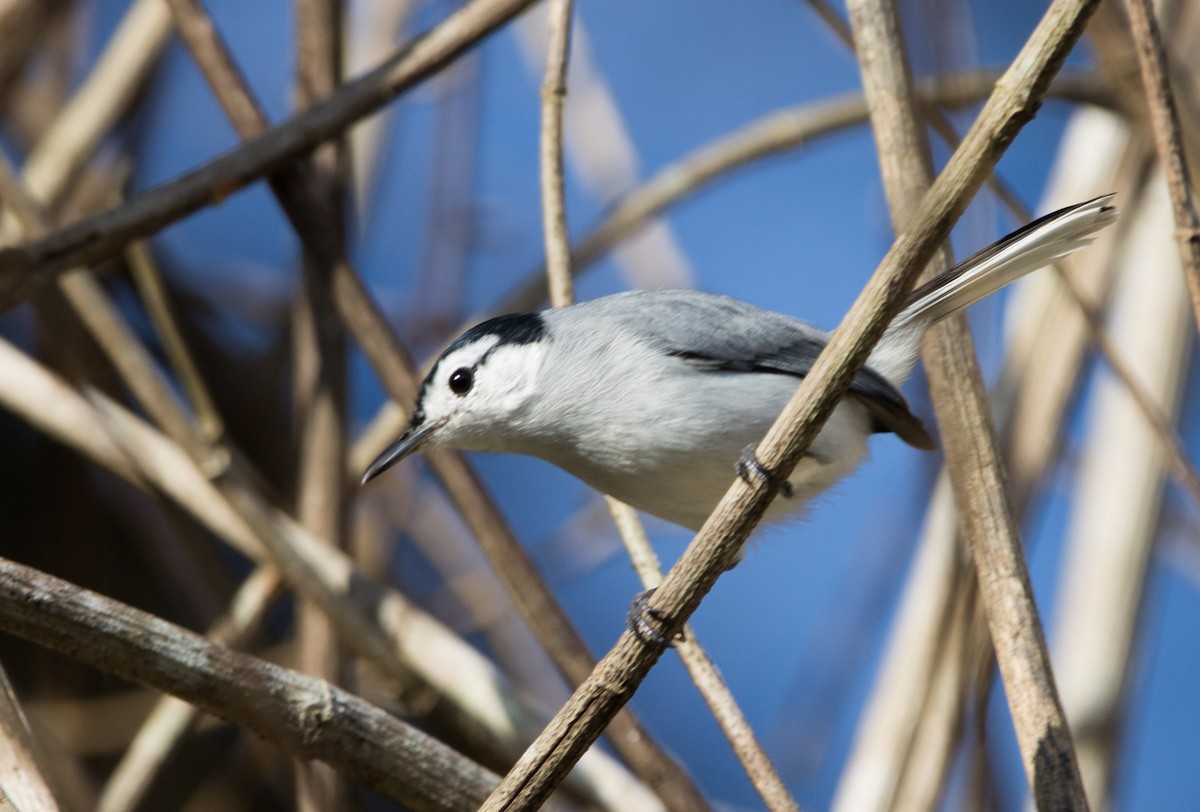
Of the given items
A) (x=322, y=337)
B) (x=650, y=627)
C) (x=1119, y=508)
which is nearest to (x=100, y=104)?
(x=322, y=337)

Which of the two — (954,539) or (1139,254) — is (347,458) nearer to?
(954,539)

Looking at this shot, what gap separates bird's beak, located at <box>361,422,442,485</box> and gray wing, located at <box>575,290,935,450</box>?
327 mm

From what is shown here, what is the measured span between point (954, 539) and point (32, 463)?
6.94 ft

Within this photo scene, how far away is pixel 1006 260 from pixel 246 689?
106cm

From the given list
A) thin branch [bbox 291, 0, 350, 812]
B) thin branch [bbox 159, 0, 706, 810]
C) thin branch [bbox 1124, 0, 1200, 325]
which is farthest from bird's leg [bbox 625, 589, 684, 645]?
thin branch [bbox 291, 0, 350, 812]

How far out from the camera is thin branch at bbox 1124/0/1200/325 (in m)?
1.20

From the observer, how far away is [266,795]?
2.43m

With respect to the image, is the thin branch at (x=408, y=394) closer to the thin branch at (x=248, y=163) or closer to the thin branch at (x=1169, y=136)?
the thin branch at (x=248, y=163)

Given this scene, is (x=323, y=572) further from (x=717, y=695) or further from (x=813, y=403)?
(x=813, y=403)

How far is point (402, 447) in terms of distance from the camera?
1820mm

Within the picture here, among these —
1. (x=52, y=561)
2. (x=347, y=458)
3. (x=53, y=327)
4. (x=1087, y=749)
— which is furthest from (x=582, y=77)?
(x=1087, y=749)

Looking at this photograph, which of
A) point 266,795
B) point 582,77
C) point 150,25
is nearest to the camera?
point 266,795

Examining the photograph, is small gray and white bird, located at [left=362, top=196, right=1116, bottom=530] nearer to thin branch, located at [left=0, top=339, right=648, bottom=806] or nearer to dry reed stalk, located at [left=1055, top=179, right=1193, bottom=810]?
thin branch, located at [left=0, top=339, right=648, bottom=806]

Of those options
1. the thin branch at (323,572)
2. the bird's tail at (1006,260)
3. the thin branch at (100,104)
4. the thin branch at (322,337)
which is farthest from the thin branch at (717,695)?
the thin branch at (100,104)
